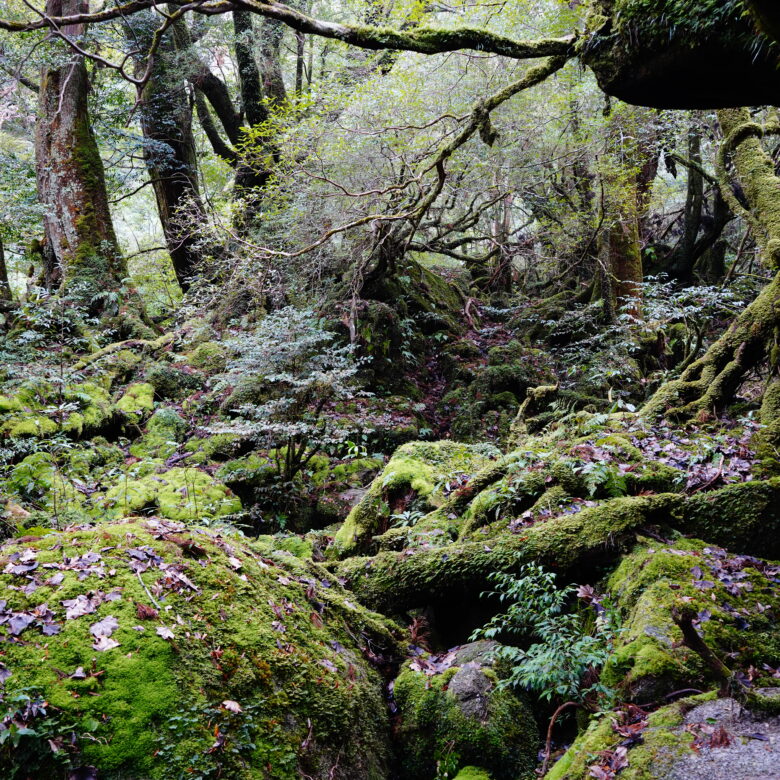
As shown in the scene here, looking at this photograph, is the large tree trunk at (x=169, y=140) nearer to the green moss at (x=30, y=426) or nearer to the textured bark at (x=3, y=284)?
the textured bark at (x=3, y=284)

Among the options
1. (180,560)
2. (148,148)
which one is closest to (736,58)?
(180,560)

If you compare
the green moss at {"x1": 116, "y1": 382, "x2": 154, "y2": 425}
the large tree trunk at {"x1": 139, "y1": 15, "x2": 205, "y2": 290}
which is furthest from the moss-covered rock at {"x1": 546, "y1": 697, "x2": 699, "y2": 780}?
the large tree trunk at {"x1": 139, "y1": 15, "x2": 205, "y2": 290}

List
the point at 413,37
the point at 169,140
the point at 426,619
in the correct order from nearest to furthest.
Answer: the point at 426,619 < the point at 413,37 < the point at 169,140

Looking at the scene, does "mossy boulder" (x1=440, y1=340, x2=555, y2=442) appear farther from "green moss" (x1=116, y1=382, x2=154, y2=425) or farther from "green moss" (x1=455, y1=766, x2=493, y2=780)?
"green moss" (x1=455, y1=766, x2=493, y2=780)

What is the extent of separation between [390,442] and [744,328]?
19.5ft

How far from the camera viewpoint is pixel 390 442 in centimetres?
1009

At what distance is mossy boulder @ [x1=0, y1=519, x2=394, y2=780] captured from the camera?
2.01 metres

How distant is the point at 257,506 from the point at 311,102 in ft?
25.6

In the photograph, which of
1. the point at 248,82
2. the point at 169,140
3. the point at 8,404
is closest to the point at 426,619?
the point at 8,404

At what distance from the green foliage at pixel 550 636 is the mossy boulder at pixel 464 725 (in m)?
0.15

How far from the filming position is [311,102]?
10.7m

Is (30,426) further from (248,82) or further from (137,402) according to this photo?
(248,82)

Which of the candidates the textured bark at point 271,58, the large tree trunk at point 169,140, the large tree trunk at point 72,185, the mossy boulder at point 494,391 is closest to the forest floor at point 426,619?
the mossy boulder at point 494,391

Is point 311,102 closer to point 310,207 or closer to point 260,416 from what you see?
point 310,207
